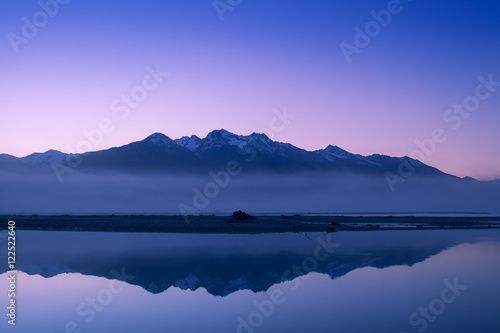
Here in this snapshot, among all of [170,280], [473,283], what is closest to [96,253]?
[170,280]

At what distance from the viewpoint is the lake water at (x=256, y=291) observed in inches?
563

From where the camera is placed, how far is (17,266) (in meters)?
25.8

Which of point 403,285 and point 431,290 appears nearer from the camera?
point 431,290

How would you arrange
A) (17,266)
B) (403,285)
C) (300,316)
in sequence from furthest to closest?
(17,266), (403,285), (300,316)

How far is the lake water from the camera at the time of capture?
14297 mm

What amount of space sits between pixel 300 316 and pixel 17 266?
1844cm

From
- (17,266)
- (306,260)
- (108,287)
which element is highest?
(17,266)

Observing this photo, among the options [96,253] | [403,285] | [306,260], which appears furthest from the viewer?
[96,253]

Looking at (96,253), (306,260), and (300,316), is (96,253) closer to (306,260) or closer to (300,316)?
(306,260)

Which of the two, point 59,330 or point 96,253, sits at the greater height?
point 96,253

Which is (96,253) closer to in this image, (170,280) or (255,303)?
(170,280)

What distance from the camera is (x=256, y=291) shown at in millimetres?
19344

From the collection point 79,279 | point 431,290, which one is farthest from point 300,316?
point 79,279

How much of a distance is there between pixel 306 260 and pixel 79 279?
1341 centimetres
